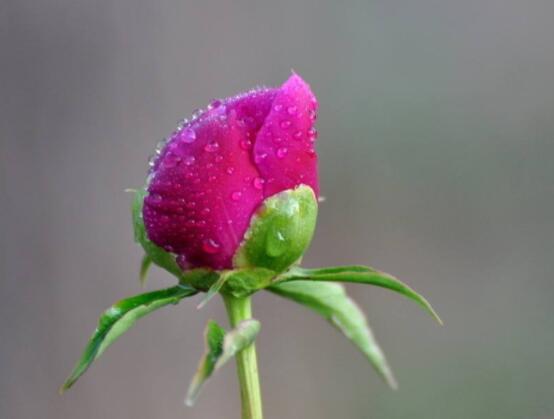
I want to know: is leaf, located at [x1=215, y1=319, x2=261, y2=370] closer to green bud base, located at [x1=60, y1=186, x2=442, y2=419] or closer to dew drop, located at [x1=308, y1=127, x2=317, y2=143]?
green bud base, located at [x1=60, y1=186, x2=442, y2=419]

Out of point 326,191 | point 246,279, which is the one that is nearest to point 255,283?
point 246,279

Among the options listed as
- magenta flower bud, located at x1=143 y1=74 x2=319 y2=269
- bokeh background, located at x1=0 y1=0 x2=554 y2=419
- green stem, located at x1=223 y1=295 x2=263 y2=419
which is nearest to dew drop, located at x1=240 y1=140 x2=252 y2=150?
magenta flower bud, located at x1=143 y1=74 x2=319 y2=269

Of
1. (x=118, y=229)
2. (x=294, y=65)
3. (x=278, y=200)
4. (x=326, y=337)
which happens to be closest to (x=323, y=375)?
(x=326, y=337)

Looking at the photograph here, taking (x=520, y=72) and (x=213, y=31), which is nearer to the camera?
(x=213, y=31)

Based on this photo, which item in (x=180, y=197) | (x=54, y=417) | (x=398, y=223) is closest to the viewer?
(x=180, y=197)

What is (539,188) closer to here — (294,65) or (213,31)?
(294,65)

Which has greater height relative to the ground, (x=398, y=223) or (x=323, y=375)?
(x=398, y=223)

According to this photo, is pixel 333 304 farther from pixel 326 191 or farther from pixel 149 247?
pixel 326 191
